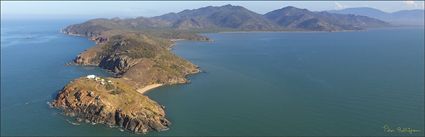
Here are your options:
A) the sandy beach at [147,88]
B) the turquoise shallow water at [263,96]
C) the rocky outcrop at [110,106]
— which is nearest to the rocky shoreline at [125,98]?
the rocky outcrop at [110,106]

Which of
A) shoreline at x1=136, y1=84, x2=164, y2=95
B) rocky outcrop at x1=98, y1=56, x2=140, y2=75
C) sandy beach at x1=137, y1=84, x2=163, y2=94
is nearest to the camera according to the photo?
shoreline at x1=136, y1=84, x2=164, y2=95

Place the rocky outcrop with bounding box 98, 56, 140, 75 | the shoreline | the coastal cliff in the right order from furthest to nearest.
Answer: the rocky outcrop with bounding box 98, 56, 140, 75
the coastal cliff
the shoreline

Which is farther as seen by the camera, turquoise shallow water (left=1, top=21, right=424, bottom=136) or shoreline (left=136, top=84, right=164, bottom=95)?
shoreline (left=136, top=84, right=164, bottom=95)

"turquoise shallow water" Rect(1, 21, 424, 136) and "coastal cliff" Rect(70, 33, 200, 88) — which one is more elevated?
"coastal cliff" Rect(70, 33, 200, 88)

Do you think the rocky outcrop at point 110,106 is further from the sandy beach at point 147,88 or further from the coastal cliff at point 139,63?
the coastal cliff at point 139,63

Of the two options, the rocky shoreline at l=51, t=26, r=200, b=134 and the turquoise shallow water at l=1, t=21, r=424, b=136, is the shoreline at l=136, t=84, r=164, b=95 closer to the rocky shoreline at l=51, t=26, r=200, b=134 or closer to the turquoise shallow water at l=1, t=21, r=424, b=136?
the rocky shoreline at l=51, t=26, r=200, b=134

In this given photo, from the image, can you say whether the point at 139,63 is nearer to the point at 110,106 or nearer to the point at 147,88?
the point at 147,88

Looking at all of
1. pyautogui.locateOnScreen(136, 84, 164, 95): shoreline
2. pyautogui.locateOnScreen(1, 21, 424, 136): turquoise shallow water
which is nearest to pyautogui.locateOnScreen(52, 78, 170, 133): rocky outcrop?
pyautogui.locateOnScreen(1, 21, 424, 136): turquoise shallow water

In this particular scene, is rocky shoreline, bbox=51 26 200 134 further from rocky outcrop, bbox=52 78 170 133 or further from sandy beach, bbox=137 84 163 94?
sandy beach, bbox=137 84 163 94
